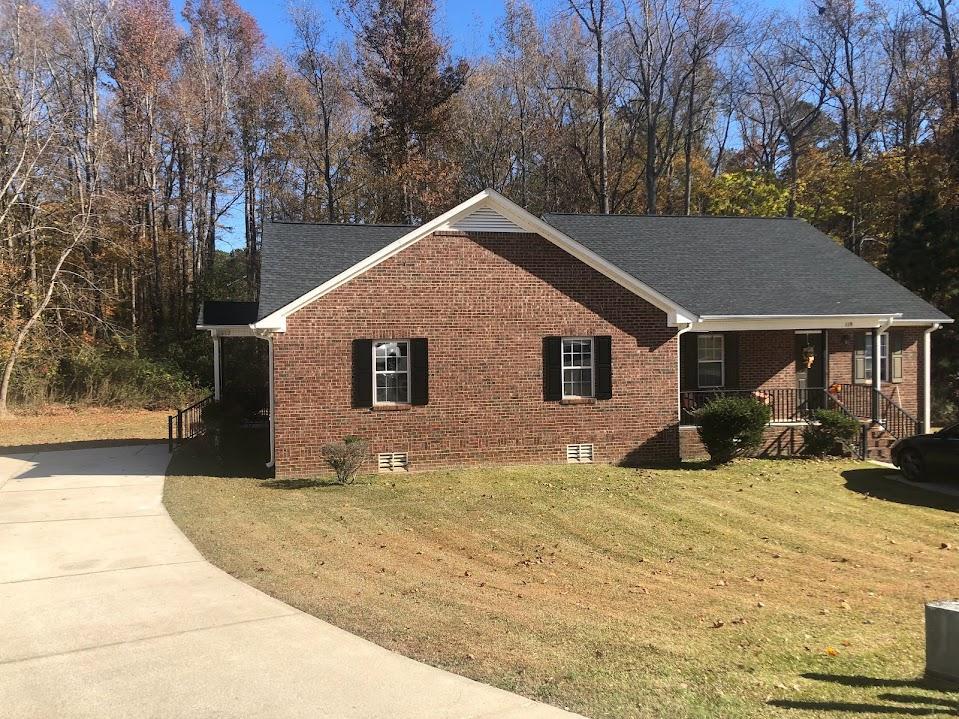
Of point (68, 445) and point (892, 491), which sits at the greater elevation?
point (68, 445)

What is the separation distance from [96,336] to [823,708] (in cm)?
3305

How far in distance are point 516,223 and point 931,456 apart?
8.98 metres

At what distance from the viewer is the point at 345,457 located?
1245cm

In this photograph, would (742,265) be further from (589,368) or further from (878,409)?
(589,368)

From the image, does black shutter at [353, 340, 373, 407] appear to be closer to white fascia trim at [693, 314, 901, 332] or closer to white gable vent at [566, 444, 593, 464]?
white gable vent at [566, 444, 593, 464]

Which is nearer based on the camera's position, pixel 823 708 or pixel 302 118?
pixel 823 708

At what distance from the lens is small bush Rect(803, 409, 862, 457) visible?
51.2 feet

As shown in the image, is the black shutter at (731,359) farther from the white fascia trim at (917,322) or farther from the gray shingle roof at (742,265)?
the white fascia trim at (917,322)

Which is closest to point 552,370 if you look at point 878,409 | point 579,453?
point 579,453

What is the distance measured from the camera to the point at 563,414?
1464 cm

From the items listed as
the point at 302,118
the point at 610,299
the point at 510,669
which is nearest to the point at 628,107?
the point at 302,118

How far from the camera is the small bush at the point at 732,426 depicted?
14203mm

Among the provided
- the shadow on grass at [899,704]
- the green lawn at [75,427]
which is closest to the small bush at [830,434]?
the shadow on grass at [899,704]

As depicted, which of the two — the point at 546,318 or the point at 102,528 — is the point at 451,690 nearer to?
the point at 102,528
